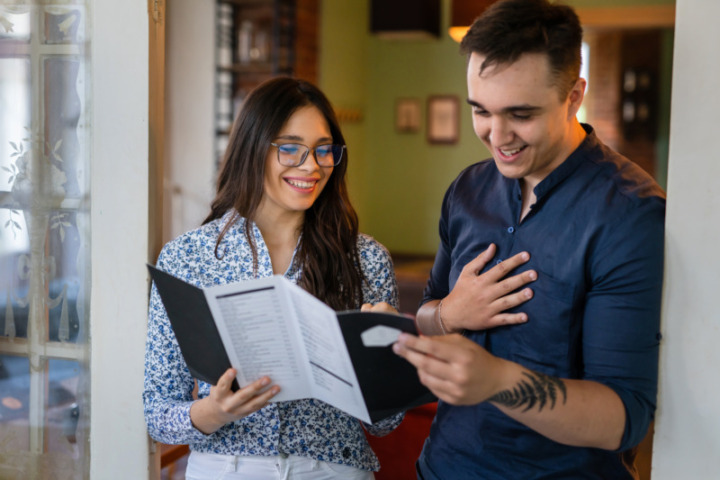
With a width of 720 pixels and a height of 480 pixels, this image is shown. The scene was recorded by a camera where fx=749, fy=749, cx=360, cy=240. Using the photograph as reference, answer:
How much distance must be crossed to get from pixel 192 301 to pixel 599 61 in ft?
27.3

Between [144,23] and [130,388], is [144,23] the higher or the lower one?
the higher one

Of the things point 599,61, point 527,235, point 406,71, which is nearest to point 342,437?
point 527,235

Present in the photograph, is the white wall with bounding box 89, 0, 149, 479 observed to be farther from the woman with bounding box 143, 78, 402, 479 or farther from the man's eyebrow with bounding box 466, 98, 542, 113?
the man's eyebrow with bounding box 466, 98, 542, 113

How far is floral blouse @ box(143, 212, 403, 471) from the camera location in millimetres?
1746

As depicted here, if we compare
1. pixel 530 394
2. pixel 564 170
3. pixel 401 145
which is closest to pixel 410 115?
pixel 401 145

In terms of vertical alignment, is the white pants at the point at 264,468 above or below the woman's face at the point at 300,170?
below

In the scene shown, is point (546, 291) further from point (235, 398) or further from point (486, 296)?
point (235, 398)

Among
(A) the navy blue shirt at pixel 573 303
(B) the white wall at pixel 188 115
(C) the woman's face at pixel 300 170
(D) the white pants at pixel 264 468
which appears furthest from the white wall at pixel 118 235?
(B) the white wall at pixel 188 115

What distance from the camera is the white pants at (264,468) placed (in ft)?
5.68

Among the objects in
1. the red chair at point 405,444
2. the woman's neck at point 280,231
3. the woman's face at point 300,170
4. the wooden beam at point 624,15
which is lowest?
the red chair at point 405,444

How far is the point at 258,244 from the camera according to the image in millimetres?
1865

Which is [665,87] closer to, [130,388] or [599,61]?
[599,61]

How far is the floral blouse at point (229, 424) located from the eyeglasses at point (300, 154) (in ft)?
0.73

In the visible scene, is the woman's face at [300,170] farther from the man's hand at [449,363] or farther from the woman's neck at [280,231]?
the man's hand at [449,363]
